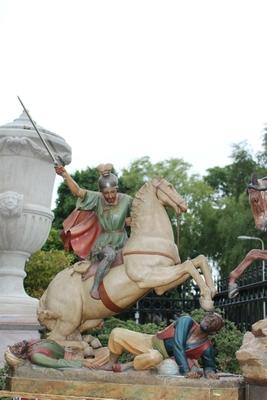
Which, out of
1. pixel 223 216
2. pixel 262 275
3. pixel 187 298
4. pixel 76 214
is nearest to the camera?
pixel 76 214

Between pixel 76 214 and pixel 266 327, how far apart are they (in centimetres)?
199

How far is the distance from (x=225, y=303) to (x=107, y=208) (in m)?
3.97

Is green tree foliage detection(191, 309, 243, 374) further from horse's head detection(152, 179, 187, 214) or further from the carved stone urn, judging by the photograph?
horse's head detection(152, 179, 187, 214)

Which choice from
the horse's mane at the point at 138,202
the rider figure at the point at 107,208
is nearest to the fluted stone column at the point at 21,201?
the rider figure at the point at 107,208

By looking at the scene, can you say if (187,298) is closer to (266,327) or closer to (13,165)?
(13,165)

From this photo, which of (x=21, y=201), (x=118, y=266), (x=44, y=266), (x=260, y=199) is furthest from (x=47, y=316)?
(x=44, y=266)

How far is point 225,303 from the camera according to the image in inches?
343

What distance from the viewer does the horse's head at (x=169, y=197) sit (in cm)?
512

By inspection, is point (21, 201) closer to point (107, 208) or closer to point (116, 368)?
point (107, 208)

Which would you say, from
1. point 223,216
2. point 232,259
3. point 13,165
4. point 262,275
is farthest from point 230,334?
point 223,216

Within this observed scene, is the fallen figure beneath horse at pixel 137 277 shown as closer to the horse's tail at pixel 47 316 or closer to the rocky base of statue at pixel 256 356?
the horse's tail at pixel 47 316

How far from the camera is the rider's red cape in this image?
17.7 ft

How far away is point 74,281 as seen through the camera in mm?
5254

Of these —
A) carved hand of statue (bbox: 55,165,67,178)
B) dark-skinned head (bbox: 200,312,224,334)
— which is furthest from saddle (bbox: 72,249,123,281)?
dark-skinned head (bbox: 200,312,224,334)
